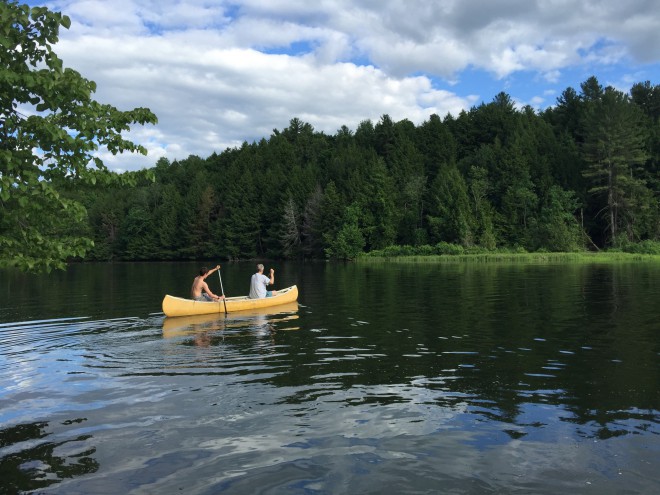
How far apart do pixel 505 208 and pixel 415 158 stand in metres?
23.2

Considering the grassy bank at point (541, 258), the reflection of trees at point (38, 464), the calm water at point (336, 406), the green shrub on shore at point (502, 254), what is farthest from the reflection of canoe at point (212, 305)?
the green shrub on shore at point (502, 254)

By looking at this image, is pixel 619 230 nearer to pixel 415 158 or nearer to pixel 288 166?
pixel 415 158

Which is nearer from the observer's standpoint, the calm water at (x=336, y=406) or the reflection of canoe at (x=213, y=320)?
the calm water at (x=336, y=406)

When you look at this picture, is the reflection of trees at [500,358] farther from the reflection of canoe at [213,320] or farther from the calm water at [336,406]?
the reflection of canoe at [213,320]

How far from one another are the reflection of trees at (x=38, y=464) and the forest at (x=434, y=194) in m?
57.6

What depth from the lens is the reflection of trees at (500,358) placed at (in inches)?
330

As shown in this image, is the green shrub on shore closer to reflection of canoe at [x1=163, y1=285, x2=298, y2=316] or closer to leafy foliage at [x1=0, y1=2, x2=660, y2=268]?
leafy foliage at [x1=0, y1=2, x2=660, y2=268]

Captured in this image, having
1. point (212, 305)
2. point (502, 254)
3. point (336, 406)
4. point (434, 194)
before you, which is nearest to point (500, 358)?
point (336, 406)

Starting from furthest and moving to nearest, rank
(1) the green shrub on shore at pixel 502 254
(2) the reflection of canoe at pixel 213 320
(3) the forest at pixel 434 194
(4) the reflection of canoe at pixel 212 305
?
(3) the forest at pixel 434 194, (1) the green shrub on shore at pixel 502 254, (4) the reflection of canoe at pixel 212 305, (2) the reflection of canoe at pixel 213 320

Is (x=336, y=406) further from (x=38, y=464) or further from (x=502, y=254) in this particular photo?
(x=502, y=254)

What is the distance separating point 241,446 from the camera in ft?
22.5

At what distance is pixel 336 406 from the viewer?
843 cm

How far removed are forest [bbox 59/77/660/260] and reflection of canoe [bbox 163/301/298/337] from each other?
1806 inches

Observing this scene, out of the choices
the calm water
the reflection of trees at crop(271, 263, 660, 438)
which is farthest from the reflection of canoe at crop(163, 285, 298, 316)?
the reflection of trees at crop(271, 263, 660, 438)
